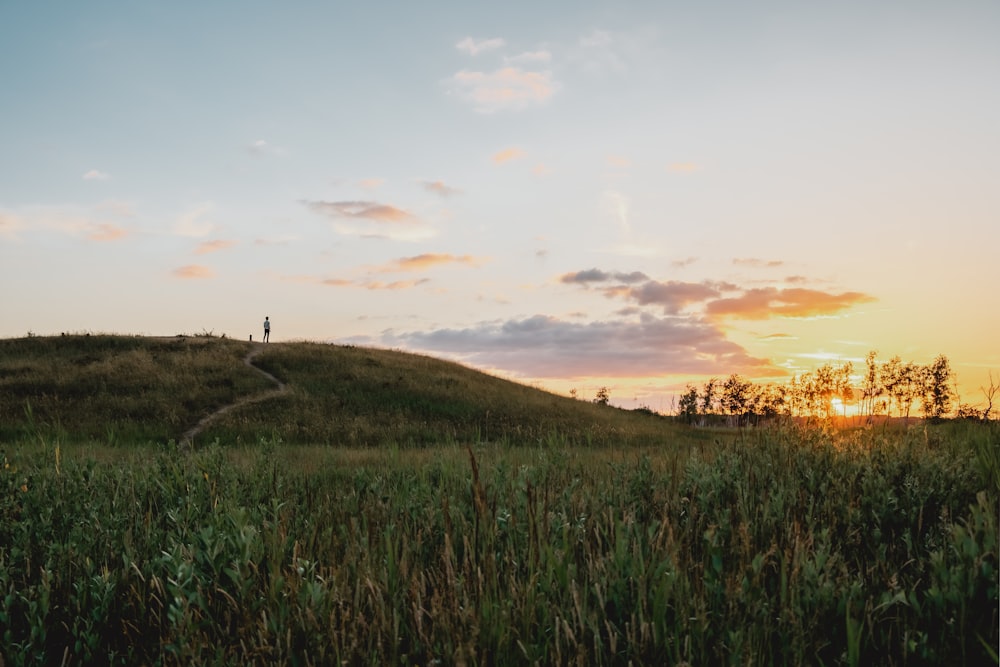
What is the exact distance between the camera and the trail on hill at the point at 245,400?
84.2 feet

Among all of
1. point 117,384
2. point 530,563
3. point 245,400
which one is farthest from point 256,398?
point 530,563

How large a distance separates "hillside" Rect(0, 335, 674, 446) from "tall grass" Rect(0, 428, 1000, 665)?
55.7 feet

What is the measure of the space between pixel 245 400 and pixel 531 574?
3132cm

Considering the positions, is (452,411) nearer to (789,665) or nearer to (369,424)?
(369,424)

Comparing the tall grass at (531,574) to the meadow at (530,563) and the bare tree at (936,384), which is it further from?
the bare tree at (936,384)

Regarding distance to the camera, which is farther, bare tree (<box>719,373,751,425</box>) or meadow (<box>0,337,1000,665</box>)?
bare tree (<box>719,373,751,425</box>)

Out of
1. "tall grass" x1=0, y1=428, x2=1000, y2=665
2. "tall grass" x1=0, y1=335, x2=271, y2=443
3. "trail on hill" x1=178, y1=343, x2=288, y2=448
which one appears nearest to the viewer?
"tall grass" x1=0, y1=428, x2=1000, y2=665

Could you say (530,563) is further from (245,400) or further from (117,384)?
(117,384)

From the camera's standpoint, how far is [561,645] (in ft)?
10.0

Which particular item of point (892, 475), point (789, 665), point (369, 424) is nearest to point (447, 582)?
point (789, 665)

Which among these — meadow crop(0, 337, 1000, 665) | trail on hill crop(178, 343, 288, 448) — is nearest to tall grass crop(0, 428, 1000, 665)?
meadow crop(0, 337, 1000, 665)

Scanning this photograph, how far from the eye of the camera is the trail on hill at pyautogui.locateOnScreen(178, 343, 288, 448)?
84.2ft

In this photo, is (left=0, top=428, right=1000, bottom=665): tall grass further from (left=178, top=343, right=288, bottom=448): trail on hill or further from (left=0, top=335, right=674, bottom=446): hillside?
(left=178, top=343, right=288, bottom=448): trail on hill

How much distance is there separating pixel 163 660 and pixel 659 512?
12.1 feet
